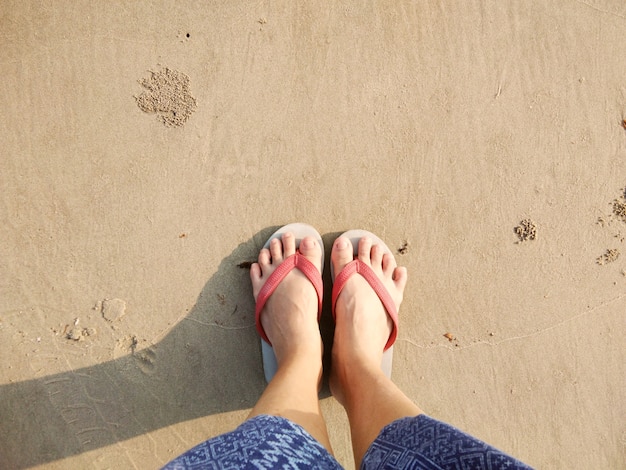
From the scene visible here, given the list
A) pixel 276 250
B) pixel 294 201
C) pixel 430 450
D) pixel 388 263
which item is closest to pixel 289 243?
pixel 276 250

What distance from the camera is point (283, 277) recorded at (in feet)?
6.38

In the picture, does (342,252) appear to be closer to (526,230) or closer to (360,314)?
(360,314)

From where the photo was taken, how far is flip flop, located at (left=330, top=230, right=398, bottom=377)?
1949mm

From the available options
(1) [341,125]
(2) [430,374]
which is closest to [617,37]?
(1) [341,125]

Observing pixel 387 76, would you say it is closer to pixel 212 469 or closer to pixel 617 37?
pixel 617 37

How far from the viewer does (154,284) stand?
1.94 m

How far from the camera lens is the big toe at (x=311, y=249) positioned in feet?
6.43

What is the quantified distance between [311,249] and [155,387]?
0.87m

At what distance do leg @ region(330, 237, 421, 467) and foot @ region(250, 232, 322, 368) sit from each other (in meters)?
0.10

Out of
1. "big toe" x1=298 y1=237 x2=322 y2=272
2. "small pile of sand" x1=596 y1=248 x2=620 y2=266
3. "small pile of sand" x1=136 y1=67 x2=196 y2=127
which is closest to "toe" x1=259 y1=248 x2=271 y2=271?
"big toe" x1=298 y1=237 x2=322 y2=272

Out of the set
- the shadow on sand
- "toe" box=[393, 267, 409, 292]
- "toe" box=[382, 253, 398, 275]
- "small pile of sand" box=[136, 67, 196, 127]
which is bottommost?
the shadow on sand

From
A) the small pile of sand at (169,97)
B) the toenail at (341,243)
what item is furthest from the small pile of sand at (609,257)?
the small pile of sand at (169,97)

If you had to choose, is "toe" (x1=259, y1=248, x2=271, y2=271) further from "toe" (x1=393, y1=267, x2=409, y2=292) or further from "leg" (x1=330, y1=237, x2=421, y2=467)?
"toe" (x1=393, y1=267, x2=409, y2=292)

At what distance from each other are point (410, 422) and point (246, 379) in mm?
892
